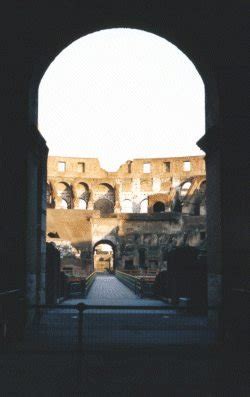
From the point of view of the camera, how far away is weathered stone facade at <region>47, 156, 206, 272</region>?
140ft

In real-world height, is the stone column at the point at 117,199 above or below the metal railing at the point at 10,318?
above

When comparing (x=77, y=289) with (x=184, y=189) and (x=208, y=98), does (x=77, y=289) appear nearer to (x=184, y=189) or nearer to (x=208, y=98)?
(x=208, y=98)

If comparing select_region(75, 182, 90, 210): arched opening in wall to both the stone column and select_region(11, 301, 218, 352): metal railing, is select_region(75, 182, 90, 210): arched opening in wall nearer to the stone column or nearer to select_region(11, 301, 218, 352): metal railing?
the stone column

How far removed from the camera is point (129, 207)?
5756 cm

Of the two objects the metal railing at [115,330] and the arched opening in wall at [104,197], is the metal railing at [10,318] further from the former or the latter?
the arched opening in wall at [104,197]

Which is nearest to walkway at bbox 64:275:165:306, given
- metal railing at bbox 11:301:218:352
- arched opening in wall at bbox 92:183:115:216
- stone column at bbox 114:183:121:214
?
metal railing at bbox 11:301:218:352

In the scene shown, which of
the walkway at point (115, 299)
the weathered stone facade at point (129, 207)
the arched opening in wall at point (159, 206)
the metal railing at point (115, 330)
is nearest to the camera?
the metal railing at point (115, 330)

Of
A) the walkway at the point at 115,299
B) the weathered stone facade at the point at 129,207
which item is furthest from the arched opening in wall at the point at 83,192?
the walkway at the point at 115,299

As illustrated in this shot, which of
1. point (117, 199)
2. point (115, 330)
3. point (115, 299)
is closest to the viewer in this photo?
point (115, 330)

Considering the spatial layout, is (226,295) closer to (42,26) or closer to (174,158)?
(42,26)

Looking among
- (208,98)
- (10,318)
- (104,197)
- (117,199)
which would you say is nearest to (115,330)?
(10,318)

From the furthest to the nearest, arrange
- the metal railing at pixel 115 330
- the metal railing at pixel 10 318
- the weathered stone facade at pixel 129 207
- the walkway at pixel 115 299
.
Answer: the weathered stone facade at pixel 129 207, the walkway at pixel 115 299, the metal railing at pixel 10 318, the metal railing at pixel 115 330

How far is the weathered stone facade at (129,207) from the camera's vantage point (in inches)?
1686

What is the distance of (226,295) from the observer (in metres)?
8.53
